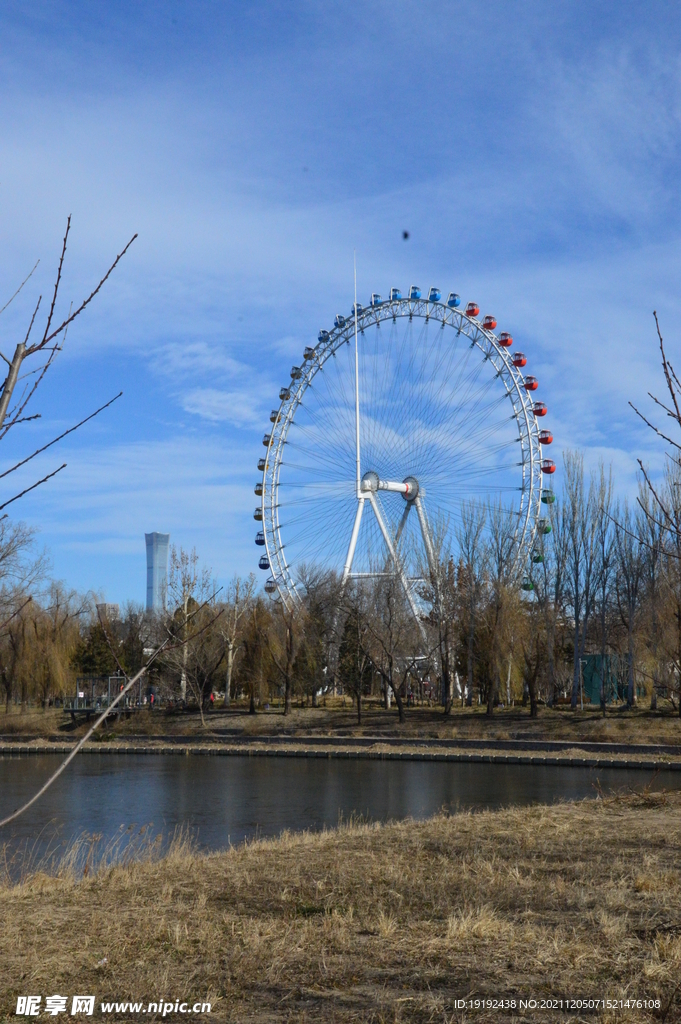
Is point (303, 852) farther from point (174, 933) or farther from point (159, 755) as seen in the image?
point (159, 755)

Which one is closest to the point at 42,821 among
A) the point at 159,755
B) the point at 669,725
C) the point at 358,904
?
the point at 358,904

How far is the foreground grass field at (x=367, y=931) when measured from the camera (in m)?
5.09

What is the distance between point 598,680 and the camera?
50.4 metres

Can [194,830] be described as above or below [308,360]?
below

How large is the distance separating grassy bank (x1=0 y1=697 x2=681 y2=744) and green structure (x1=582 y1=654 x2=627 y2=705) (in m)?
4.17

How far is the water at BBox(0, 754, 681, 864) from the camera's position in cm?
1816

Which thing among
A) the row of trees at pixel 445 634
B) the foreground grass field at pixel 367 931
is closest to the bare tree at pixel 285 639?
the row of trees at pixel 445 634

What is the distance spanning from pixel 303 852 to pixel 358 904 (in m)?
3.44

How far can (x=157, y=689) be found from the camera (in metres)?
52.2

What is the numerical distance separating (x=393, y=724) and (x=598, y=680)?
578 inches

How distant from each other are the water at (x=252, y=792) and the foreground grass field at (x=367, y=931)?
5.42 m

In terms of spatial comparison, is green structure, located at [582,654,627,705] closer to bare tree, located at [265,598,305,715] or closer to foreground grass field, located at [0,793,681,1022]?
bare tree, located at [265,598,305,715]

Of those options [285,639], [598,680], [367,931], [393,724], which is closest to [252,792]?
[393,724]

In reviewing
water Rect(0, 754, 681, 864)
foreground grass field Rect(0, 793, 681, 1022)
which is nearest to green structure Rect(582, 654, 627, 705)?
water Rect(0, 754, 681, 864)
